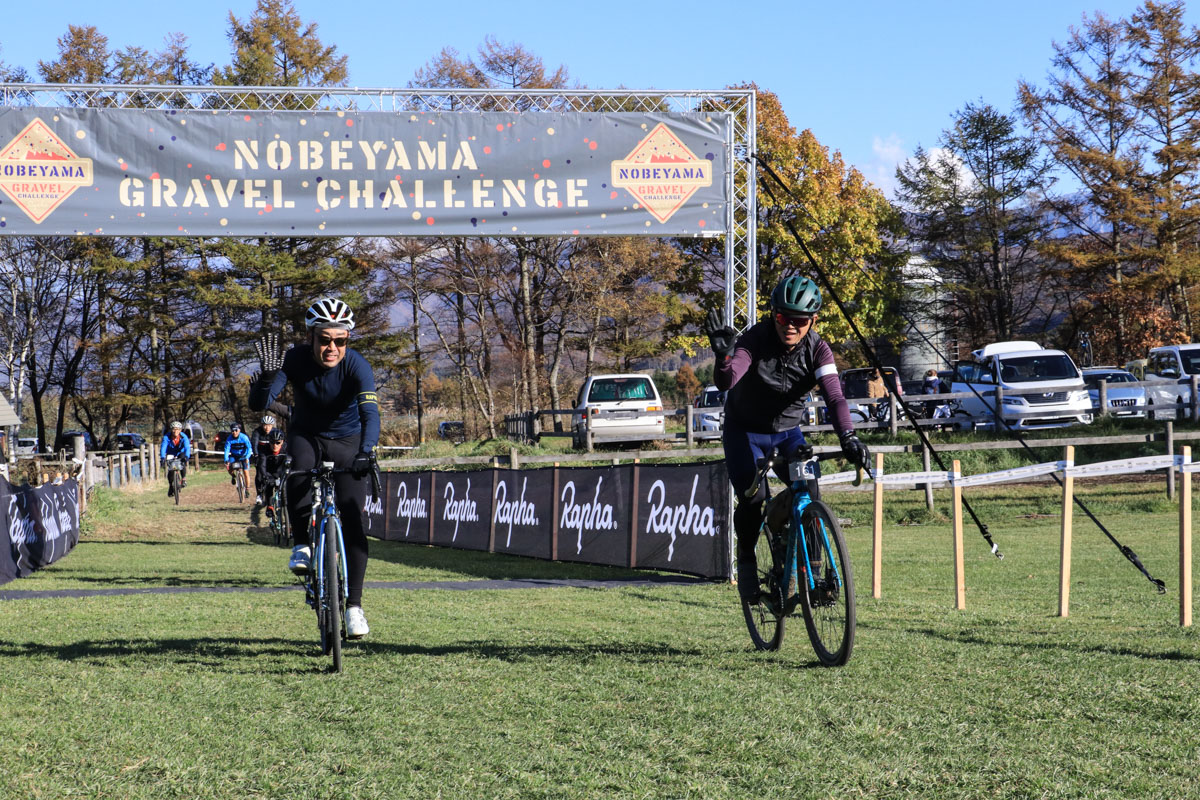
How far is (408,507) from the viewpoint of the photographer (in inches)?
803

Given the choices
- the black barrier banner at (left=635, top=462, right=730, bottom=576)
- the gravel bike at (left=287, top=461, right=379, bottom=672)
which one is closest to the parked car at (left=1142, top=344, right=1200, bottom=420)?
the black barrier banner at (left=635, top=462, right=730, bottom=576)

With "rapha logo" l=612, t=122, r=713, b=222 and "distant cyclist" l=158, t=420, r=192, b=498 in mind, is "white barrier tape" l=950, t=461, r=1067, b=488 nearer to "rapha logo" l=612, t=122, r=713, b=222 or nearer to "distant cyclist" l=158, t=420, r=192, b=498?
"rapha logo" l=612, t=122, r=713, b=222

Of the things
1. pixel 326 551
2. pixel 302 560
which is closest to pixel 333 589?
pixel 326 551

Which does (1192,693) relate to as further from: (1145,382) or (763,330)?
(1145,382)

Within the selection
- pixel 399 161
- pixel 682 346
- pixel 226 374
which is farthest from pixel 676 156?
pixel 226 374

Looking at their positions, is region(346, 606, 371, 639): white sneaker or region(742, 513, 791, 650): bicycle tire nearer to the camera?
region(742, 513, 791, 650): bicycle tire

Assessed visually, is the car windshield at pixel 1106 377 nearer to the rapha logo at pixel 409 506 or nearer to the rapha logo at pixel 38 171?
the rapha logo at pixel 409 506

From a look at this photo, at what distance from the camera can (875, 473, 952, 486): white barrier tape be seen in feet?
33.7

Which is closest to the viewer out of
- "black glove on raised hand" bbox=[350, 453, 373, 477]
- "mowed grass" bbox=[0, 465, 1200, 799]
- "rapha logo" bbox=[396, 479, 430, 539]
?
"mowed grass" bbox=[0, 465, 1200, 799]

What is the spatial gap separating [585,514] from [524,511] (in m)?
1.71

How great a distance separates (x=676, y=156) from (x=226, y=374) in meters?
46.1

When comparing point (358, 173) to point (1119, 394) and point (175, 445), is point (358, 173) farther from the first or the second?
point (1119, 394)

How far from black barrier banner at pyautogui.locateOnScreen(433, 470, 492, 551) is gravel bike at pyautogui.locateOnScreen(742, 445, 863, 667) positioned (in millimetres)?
11229

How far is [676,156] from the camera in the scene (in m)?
12.7
